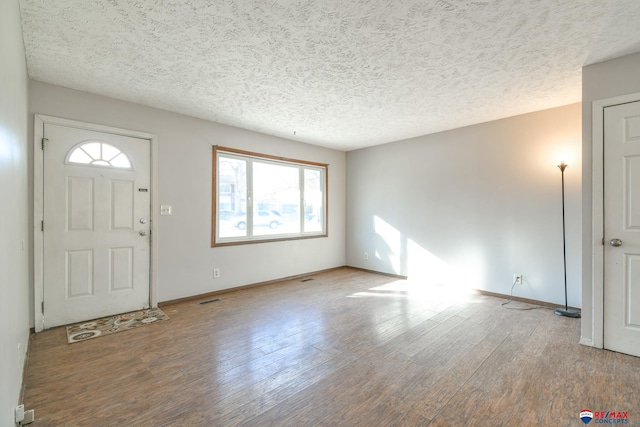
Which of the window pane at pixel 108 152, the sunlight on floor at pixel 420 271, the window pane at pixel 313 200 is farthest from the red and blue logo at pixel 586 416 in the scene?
the window pane at pixel 108 152

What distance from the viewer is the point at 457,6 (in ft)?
6.11

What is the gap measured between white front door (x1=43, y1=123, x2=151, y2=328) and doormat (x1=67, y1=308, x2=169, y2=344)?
116 mm

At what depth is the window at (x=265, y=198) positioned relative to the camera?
438cm

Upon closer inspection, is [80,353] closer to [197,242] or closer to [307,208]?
[197,242]

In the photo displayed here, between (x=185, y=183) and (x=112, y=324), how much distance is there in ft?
6.20

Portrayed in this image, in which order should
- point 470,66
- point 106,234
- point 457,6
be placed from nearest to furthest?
1. point 457,6
2. point 470,66
3. point 106,234

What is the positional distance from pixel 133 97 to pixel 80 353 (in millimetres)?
2761

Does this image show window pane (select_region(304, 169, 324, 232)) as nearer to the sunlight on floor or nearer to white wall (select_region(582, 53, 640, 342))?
the sunlight on floor

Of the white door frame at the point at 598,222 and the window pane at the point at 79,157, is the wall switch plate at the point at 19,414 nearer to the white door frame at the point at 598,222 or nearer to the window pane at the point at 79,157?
the window pane at the point at 79,157

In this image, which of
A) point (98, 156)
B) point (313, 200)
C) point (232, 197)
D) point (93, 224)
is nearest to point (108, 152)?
point (98, 156)

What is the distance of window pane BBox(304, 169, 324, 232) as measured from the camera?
18.4 ft

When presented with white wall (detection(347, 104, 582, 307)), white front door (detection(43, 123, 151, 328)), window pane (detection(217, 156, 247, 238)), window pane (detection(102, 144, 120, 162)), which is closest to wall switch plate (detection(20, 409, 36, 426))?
white front door (detection(43, 123, 151, 328))

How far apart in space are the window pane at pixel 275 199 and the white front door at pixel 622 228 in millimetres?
4201

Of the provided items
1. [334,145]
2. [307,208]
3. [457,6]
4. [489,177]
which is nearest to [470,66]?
[457,6]
